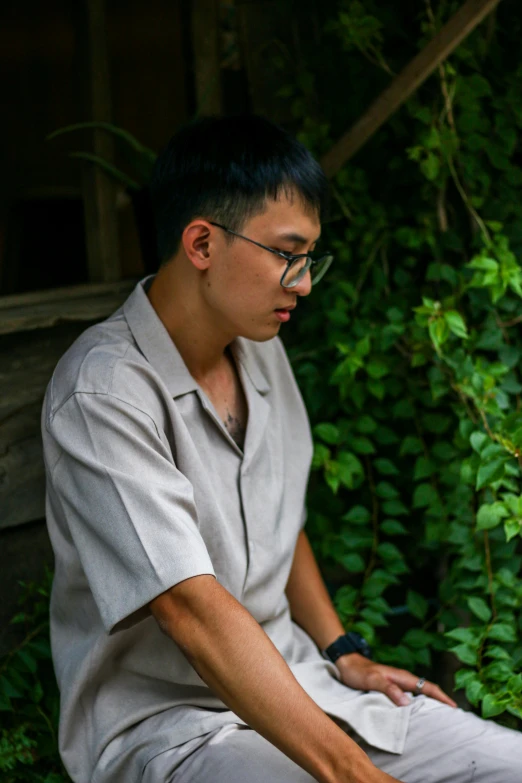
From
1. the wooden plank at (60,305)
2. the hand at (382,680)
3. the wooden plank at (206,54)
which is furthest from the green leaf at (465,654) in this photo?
the wooden plank at (206,54)

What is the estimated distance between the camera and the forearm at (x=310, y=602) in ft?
7.06

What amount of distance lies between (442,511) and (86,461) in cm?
122

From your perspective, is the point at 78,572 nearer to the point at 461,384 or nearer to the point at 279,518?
the point at 279,518

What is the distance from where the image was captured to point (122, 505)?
1.54m

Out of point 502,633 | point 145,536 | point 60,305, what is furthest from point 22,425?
point 502,633

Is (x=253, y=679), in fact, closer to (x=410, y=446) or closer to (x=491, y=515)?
(x=491, y=515)

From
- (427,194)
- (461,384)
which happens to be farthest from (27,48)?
(461,384)

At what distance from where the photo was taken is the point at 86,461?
157 centimetres

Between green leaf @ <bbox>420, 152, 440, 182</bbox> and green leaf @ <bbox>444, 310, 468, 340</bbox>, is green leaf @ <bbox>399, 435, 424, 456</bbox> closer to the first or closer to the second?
green leaf @ <bbox>444, 310, 468, 340</bbox>

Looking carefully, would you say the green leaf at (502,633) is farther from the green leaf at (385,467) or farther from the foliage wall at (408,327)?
the green leaf at (385,467)

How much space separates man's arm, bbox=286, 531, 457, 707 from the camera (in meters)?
2.02

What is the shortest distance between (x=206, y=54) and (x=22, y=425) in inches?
47.1

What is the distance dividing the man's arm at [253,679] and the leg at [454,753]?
328mm

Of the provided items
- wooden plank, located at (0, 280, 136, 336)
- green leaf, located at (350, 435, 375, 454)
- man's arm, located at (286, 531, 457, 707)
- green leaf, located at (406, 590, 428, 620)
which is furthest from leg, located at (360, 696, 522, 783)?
wooden plank, located at (0, 280, 136, 336)
